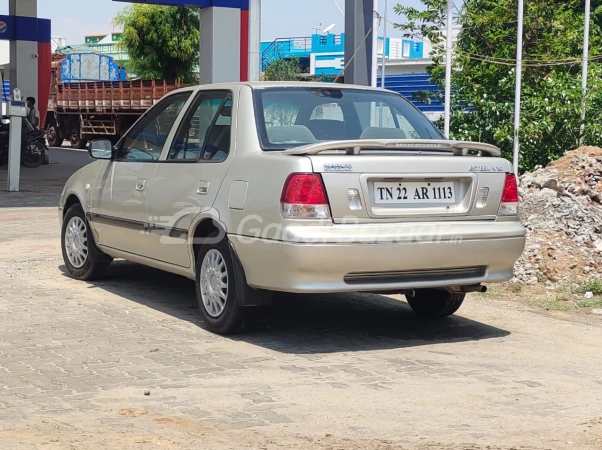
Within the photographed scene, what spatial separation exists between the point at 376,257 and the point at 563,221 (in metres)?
4.17

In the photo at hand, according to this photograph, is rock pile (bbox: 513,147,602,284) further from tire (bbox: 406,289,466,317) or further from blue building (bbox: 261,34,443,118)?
blue building (bbox: 261,34,443,118)

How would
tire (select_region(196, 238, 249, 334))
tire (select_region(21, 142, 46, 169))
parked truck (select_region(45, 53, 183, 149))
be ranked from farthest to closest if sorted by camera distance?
parked truck (select_region(45, 53, 183, 149))
tire (select_region(21, 142, 46, 169))
tire (select_region(196, 238, 249, 334))

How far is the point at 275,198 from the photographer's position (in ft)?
20.6

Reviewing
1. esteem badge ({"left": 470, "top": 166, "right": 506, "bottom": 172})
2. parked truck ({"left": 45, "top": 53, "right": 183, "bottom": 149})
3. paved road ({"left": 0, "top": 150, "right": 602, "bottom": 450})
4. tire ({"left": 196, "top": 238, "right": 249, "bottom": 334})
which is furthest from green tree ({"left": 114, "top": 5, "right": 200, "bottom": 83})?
esteem badge ({"left": 470, "top": 166, "right": 506, "bottom": 172})

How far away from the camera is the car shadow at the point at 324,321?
686 centimetres

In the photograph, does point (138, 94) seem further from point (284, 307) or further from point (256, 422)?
point (256, 422)

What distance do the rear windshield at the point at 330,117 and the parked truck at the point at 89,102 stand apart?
24959mm

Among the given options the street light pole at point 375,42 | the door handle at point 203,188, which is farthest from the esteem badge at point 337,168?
the street light pole at point 375,42

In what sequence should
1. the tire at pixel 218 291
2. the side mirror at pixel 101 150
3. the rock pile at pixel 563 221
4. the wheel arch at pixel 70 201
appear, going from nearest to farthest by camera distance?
the tire at pixel 218 291 < the side mirror at pixel 101 150 < the wheel arch at pixel 70 201 < the rock pile at pixel 563 221

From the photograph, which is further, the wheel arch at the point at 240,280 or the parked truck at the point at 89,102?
the parked truck at the point at 89,102

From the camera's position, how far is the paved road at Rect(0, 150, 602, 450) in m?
4.78

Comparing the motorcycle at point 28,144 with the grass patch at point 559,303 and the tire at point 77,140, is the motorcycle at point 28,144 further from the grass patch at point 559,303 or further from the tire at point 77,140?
the grass patch at point 559,303

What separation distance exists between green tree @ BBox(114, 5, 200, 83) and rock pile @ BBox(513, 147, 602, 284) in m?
47.8

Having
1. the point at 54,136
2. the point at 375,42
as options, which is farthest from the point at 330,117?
the point at 54,136
